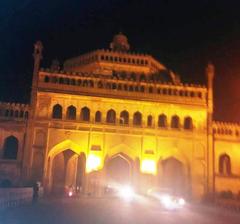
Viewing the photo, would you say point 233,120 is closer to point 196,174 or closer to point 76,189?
point 196,174

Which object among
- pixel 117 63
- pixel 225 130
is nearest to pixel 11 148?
pixel 117 63

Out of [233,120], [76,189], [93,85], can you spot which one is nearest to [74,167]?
[76,189]

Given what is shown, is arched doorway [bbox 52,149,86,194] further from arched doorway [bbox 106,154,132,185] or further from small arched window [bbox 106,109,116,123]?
small arched window [bbox 106,109,116,123]

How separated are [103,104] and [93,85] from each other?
1987 millimetres

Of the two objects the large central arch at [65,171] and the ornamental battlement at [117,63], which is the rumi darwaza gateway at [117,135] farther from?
the ornamental battlement at [117,63]

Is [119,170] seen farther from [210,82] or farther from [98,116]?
[210,82]

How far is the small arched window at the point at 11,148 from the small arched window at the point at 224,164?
61.6ft

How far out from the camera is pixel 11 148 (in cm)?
3659

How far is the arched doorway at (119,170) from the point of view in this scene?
3909 cm

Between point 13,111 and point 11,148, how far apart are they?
3.25 metres

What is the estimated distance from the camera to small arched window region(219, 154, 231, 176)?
39.2 metres

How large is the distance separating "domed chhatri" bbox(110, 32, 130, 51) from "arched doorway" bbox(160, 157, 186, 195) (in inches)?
523

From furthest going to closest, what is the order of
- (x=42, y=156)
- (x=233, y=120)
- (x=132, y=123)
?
(x=233, y=120) → (x=132, y=123) → (x=42, y=156)

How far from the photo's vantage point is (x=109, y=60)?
41781 millimetres
